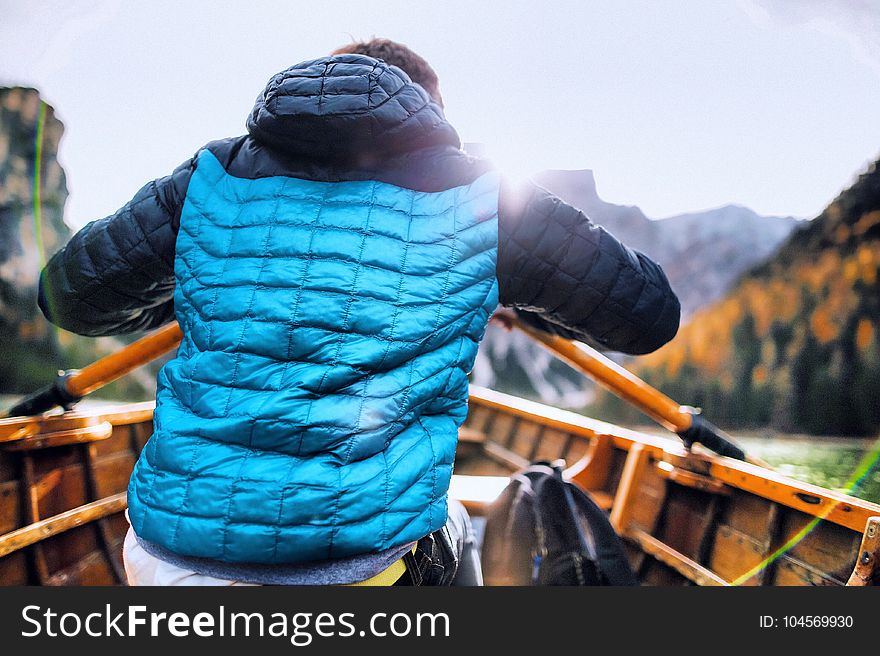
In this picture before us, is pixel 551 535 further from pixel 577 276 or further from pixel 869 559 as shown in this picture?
pixel 577 276

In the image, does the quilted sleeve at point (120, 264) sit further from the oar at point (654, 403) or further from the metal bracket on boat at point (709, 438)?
the metal bracket on boat at point (709, 438)

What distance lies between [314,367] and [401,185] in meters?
0.35

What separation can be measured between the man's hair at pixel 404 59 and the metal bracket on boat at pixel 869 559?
1400mm

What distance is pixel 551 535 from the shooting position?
1.65 metres

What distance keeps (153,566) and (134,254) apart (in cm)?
58

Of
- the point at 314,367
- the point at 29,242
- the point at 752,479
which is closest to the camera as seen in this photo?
the point at 314,367

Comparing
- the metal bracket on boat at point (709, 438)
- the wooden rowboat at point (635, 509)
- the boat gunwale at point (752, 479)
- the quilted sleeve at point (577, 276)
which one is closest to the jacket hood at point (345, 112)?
the quilted sleeve at point (577, 276)

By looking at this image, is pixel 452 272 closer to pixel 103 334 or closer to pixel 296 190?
pixel 296 190

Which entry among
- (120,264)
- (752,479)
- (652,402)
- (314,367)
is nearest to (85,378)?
(120,264)

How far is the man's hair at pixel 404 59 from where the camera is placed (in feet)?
3.99

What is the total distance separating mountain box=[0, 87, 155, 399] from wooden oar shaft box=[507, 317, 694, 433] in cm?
1724

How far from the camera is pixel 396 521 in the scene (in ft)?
2.64

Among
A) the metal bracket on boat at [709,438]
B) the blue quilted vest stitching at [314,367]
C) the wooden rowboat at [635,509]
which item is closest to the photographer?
the blue quilted vest stitching at [314,367]

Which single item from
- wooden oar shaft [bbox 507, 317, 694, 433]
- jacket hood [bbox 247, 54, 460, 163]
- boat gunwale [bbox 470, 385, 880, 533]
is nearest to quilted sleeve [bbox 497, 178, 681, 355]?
jacket hood [bbox 247, 54, 460, 163]
